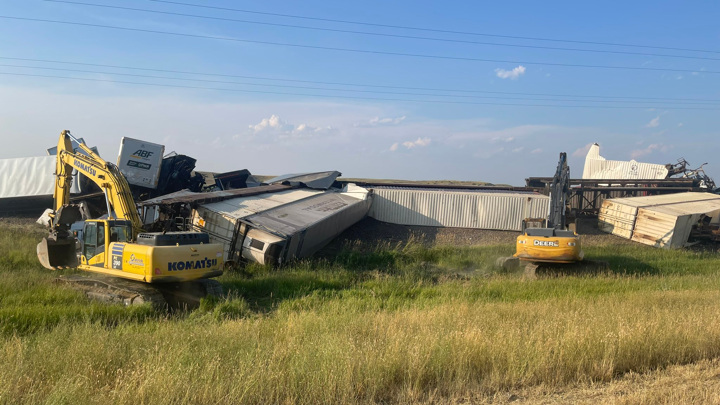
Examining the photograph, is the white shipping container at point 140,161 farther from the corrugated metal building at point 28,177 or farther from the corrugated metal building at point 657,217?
the corrugated metal building at point 657,217

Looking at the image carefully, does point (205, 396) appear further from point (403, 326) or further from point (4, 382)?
point (403, 326)

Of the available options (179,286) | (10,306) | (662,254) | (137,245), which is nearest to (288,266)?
(179,286)

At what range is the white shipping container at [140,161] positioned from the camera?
25.2m

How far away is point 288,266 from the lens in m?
17.0

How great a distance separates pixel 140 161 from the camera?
83.6ft

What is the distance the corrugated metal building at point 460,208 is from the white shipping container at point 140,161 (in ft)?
38.2

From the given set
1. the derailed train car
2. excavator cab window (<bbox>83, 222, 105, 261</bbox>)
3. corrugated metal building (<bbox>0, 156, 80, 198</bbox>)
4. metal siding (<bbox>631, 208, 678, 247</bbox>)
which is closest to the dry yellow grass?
excavator cab window (<bbox>83, 222, 105, 261</bbox>)

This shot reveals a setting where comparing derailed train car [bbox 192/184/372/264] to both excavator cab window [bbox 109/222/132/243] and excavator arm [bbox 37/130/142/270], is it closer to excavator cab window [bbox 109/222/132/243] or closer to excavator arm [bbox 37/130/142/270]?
excavator arm [bbox 37/130/142/270]

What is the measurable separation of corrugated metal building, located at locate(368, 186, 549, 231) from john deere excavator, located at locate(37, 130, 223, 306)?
52.1 ft

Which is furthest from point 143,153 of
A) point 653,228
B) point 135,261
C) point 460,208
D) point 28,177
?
point 653,228

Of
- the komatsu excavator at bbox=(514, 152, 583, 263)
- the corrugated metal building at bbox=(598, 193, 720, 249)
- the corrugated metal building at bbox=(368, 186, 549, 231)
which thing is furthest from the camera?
the corrugated metal building at bbox=(368, 186, 549, 231)

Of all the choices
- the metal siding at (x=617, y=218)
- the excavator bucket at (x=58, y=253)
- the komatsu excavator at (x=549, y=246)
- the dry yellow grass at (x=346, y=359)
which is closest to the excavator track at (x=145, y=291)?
the excavator bucket at (x=58, y=253)

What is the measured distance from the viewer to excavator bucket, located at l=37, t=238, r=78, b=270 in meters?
14.0

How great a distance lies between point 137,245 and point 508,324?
8250mm
